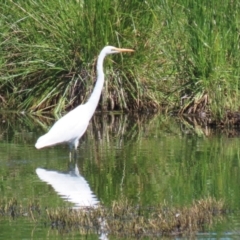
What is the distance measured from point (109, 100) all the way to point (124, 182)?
757cm

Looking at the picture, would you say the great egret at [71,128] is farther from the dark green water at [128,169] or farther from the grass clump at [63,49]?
the grass clump at [63,49]

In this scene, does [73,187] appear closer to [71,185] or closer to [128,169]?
[71,185]

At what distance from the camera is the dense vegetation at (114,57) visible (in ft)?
47.2

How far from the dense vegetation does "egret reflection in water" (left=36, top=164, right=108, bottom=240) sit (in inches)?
199

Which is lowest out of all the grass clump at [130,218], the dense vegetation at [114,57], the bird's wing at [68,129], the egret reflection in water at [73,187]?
the grass clump at [130,218]

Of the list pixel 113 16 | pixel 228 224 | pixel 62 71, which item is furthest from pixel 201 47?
pixel 228 224

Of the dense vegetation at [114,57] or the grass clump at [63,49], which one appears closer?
the dense vegetation at [114,57]

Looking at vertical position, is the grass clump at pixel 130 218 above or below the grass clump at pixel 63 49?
below

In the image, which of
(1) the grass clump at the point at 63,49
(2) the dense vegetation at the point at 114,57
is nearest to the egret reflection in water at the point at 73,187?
(2) the dense vegetation at the point at 114,57

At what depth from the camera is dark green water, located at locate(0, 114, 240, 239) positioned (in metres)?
7.65

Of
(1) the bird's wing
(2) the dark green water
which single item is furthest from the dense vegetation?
(1) the bird's wing

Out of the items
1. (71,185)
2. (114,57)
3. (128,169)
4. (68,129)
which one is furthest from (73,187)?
(114,57)

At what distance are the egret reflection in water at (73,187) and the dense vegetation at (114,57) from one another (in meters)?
5.06

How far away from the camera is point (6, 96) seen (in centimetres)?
1691
